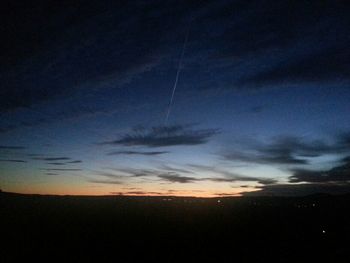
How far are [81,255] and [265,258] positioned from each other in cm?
2604

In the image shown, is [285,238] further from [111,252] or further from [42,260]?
[42,260]

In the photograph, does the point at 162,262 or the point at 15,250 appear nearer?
the point at 162,262

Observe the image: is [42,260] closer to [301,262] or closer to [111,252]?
[111,252]

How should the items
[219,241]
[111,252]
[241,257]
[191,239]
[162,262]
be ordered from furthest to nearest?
[191,239], [219,241], [111,252], [241,257], [162,262]

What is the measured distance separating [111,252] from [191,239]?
2173cm

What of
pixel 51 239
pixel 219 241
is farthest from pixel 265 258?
pixel 51 239

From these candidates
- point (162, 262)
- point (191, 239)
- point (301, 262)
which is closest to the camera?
point (301, 262)

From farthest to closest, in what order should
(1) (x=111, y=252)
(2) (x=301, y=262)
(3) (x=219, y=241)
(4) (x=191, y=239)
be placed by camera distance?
(4) (x=191, y=239) < (3) (x=219, y=241) < (1) (x=111, y=252) < (2) (x=301, y=262)

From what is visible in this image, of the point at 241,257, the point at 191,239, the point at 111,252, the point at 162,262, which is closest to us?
the point at 162,262

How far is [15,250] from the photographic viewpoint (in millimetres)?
51188

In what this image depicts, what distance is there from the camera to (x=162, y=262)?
152ft

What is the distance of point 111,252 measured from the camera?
2183 inches

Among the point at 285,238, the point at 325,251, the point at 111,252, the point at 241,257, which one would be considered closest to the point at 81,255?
the point at 111,252

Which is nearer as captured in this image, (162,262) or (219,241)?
(162,262)
